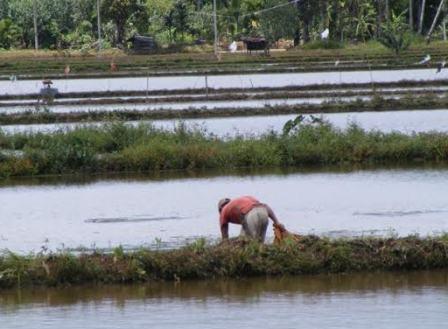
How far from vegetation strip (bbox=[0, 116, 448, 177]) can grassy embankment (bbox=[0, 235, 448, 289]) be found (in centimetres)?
946

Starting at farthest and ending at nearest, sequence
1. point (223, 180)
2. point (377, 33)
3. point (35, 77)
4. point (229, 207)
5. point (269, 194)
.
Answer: point (377, 33)
point (35, 77)
point (223, 180)
point (269, 194)
point (229, 207)

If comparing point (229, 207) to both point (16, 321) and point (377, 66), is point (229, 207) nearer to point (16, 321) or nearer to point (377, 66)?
point (16, 321)

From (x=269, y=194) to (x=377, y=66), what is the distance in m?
26.2

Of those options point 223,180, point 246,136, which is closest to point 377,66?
point 246,136

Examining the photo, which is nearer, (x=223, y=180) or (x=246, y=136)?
(x=223, y=180)

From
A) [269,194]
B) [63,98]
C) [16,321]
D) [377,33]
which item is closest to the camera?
[16,321]

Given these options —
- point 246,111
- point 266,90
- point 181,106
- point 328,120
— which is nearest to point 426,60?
point 266,90

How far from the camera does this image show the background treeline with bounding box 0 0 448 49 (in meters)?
60.5

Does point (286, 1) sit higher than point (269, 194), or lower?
higher

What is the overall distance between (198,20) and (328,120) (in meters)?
41.6

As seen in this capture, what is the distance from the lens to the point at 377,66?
43031 millimetres

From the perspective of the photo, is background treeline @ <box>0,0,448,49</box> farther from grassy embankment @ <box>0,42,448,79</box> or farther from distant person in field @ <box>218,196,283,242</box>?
distant person in field @ <box>218,196,283,242</box>

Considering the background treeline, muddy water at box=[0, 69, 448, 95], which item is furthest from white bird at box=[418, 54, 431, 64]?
the background treeline

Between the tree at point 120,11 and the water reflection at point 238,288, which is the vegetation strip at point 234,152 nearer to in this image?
the water reflection at point 238,288
